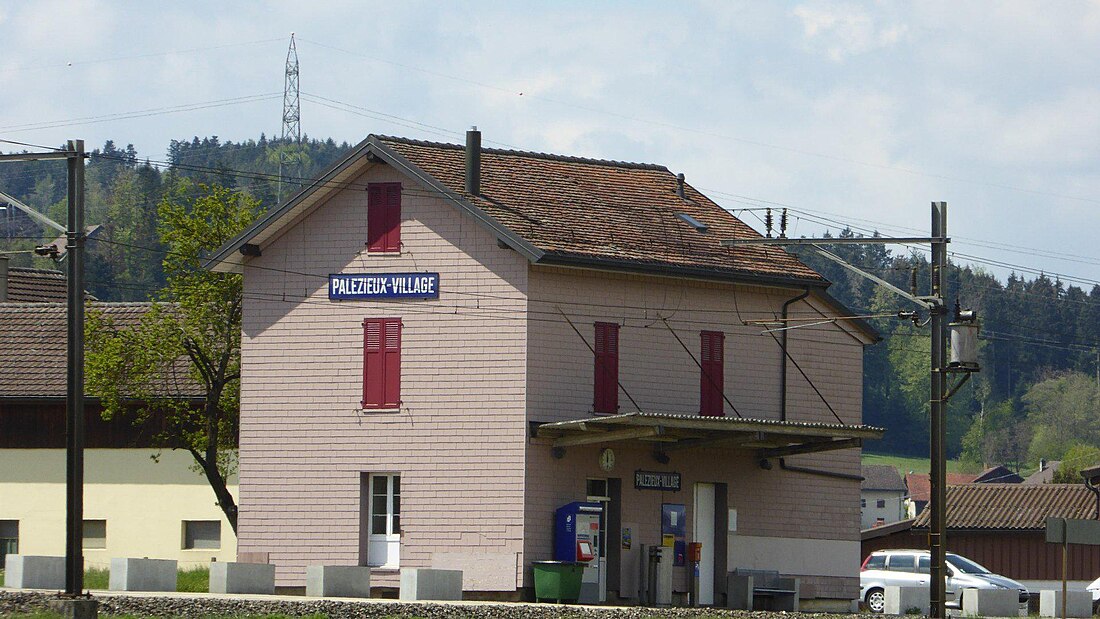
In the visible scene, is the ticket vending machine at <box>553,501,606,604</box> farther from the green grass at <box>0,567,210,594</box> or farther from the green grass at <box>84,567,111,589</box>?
the green grass at <box>84,567,111,589</box>

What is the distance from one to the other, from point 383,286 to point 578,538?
20.6 ft

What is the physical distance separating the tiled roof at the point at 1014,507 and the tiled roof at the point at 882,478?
247 ft

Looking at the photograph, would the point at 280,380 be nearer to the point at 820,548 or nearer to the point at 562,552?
the point at 562,552

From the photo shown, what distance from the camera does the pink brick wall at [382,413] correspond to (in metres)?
33.8

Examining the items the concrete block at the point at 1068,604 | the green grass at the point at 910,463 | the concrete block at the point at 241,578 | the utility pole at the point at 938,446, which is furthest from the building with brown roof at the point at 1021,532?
the green grass at the point at 910,463

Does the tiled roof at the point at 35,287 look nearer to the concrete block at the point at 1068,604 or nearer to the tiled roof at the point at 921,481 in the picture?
the concrete block at the point at 1068,604

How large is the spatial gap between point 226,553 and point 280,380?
8.88 m

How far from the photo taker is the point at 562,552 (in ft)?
110

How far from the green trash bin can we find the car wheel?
40.0 feet

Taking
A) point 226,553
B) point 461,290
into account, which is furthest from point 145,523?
point 461,290

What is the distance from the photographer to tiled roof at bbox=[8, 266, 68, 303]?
52594 mm

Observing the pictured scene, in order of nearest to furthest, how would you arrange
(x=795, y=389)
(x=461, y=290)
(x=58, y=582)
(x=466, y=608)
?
(x=466, y=608)
(x=58, y=582)
(x=461, y=290)
(x=795, y=389)

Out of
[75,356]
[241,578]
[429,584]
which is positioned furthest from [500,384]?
[75,356]

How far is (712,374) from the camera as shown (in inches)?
1453
